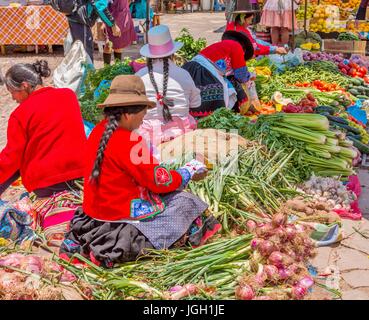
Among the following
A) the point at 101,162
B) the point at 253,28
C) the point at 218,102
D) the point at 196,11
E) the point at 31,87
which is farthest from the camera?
the point at 196,11

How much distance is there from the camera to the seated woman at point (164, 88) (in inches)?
192

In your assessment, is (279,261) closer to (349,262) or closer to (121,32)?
(349,262)

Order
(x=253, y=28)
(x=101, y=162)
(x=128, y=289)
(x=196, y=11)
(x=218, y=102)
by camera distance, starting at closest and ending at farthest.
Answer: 1. (x=128, y=289)
2. (x=101, y=162)
3. (x=218, y=102)
4. (x=253, y=28)
5. (x=196, y=11)

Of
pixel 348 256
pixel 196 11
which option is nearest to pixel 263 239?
pixel 348 256

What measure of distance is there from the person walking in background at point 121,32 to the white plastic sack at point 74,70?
5.58ft

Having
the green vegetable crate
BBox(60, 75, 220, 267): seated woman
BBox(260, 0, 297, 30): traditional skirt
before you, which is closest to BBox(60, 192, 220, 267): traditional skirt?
BBox(60, 75, 220, 267): seated woman

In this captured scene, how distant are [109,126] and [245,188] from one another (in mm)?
1331

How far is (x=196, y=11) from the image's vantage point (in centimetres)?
2044

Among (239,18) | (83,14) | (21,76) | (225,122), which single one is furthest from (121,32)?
(21,76)

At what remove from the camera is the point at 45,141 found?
12.7 feet

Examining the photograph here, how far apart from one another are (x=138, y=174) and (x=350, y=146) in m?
2.64

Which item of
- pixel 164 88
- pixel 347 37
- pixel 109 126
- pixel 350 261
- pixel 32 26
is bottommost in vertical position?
pixel 350 261

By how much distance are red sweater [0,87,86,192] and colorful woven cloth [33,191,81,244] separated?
12 cm

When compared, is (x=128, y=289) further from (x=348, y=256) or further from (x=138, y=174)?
(x=348, y=256)
